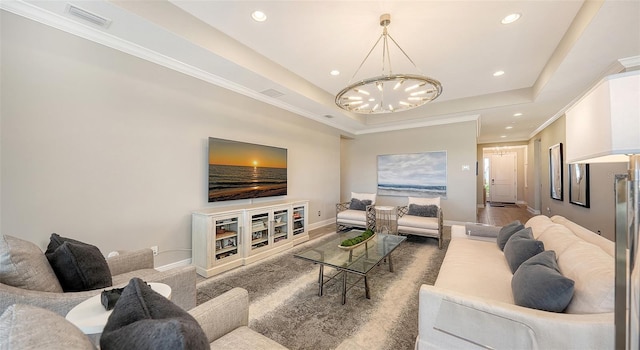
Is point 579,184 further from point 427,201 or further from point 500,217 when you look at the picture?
point 500,217

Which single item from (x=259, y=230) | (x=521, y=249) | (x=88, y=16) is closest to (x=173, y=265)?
(x=259, y=230)

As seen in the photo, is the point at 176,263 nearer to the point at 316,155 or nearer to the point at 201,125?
the point at 201,125

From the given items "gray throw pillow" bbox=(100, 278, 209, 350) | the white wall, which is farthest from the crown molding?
"gray throw pillow" bbox=(100, 278, 209, 350)

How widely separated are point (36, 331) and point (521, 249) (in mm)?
2768

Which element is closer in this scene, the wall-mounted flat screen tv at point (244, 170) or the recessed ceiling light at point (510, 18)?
the recessed ceiling light at point (510, 18)

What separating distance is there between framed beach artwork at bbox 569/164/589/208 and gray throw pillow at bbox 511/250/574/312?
385 centimetres

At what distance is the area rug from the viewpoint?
6.19 ft

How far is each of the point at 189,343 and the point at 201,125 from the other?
10.7 ft

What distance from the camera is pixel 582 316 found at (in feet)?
3.69

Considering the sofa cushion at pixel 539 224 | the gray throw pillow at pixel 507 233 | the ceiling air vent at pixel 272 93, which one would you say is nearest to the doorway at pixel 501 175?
the sofa cushion at pixel 539 224

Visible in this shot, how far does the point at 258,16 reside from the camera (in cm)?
→ 248

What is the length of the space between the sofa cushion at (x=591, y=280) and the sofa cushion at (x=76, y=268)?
2714mm

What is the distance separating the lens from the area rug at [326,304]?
1.89 m

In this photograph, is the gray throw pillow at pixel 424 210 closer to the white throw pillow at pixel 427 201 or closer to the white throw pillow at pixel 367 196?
the white throw pillow at pixel 427 201
